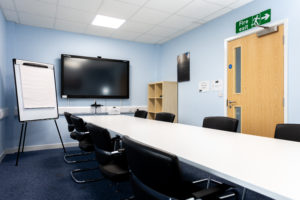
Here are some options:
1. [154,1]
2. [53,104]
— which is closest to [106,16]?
[154,1]

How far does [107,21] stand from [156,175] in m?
3.85

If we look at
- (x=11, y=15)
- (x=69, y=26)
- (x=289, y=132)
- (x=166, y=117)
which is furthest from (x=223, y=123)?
(x=11, y=15)

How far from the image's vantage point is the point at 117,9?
3.46 meters

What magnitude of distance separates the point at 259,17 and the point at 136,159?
10.4ft

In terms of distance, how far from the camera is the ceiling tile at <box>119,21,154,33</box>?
4.10 metres

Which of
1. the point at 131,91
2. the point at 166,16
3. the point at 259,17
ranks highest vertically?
the point at 166,16

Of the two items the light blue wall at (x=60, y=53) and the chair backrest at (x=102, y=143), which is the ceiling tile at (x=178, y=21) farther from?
the chair backrest at (x=102, y=143)

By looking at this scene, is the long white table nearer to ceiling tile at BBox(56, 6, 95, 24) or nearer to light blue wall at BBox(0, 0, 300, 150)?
light blue wall at BBox(0, 0, 300, 150)

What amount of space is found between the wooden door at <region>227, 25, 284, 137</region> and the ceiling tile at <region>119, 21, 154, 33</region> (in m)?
1.82

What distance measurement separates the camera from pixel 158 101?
16.9ft

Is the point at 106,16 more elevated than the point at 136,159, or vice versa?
the point at 106,16

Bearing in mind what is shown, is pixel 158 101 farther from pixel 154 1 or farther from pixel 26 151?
pixel 26 151

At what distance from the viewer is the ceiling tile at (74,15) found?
11.5 feet

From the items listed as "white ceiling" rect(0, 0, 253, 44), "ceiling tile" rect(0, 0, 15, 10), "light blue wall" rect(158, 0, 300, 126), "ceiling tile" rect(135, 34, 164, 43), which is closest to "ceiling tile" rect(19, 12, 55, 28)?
"white ceiling" rect(0, 0, 253, 44)
